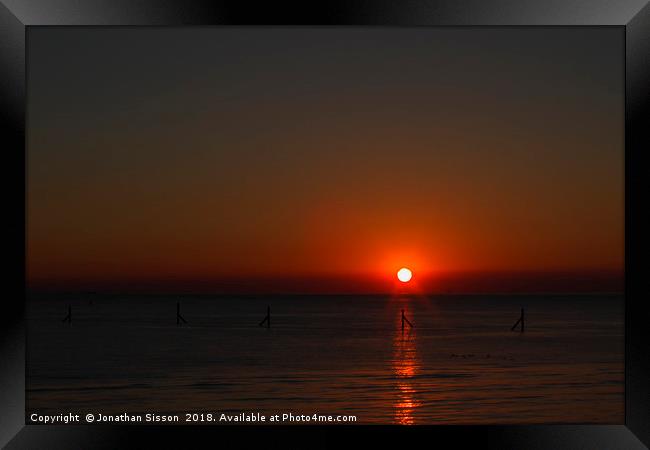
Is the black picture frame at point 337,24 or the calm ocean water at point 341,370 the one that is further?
the calm ocean water at point 341,370

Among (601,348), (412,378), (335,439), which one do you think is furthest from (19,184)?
(601,348)

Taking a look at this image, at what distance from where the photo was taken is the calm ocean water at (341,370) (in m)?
13.7

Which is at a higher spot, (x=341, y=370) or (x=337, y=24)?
(x=337, y=24)

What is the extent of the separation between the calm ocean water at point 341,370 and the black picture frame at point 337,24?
790cm

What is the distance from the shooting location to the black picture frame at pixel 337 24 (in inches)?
113

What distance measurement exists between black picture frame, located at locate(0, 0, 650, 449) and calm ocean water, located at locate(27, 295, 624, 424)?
790 cm

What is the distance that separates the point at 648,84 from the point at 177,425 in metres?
2.04

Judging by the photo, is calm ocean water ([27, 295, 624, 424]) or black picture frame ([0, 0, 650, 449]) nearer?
black picture frame ([0, 0, 650, 449])

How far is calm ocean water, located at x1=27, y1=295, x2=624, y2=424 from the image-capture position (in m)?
13.7

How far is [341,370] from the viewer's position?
1877cm

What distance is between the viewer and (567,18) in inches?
114

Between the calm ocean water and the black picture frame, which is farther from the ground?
the black picture frame

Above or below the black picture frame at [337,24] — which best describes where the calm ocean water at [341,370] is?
below

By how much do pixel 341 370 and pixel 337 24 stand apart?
646 inches
